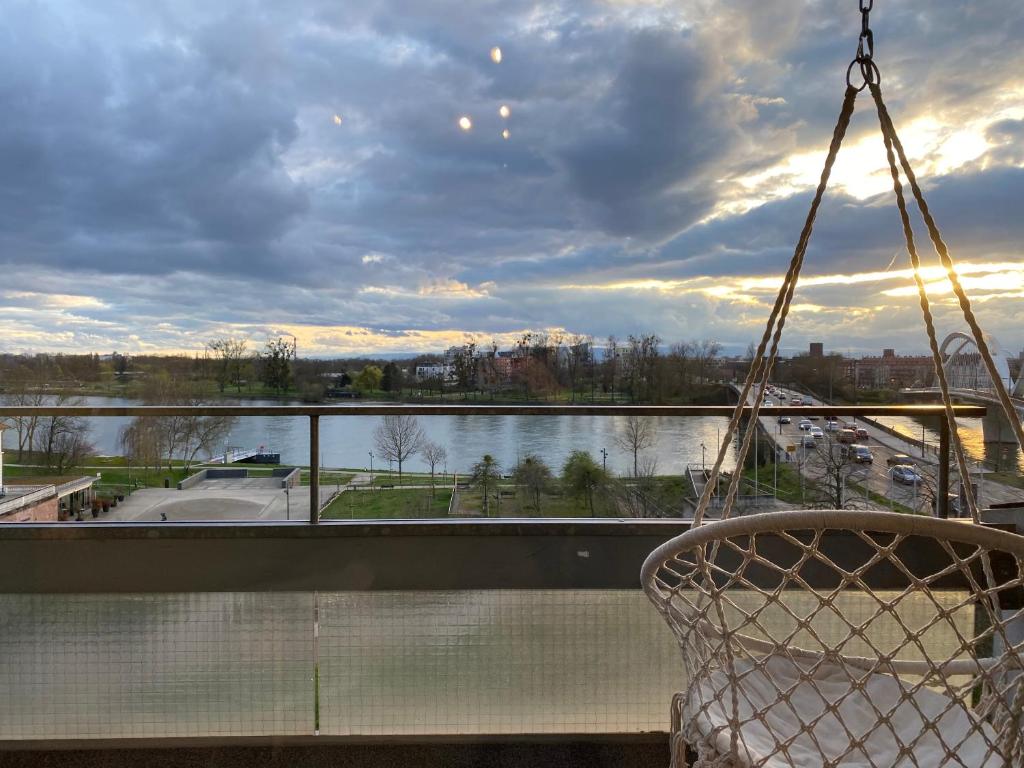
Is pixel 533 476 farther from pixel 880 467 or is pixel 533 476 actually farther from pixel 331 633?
pixel 880 467

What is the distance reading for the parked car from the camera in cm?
255

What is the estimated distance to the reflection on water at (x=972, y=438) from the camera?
7.85ft

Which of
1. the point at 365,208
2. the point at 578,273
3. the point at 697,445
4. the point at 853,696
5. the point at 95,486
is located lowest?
the point at 853,696

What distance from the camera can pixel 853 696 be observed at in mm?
1203

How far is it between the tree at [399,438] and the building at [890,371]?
2.07 m

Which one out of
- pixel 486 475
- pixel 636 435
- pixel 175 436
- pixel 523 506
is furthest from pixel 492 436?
pixel 175 436

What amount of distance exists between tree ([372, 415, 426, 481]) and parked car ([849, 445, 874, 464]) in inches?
70.9

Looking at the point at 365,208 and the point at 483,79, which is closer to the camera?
the point at 483,79

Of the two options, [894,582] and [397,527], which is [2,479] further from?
[894,582]

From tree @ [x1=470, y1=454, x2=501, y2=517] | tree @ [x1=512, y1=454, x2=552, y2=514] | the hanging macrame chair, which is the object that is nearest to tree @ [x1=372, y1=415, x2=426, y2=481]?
tree @ [x1=470, y1=454, x2=501, y2=517]

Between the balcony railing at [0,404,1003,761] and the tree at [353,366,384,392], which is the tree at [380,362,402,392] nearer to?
the tree at [353,366,384,392]

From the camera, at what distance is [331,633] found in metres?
2.44

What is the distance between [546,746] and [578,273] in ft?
13.6

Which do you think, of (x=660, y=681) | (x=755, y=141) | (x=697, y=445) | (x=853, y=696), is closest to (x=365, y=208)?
(x=755, y=141)
